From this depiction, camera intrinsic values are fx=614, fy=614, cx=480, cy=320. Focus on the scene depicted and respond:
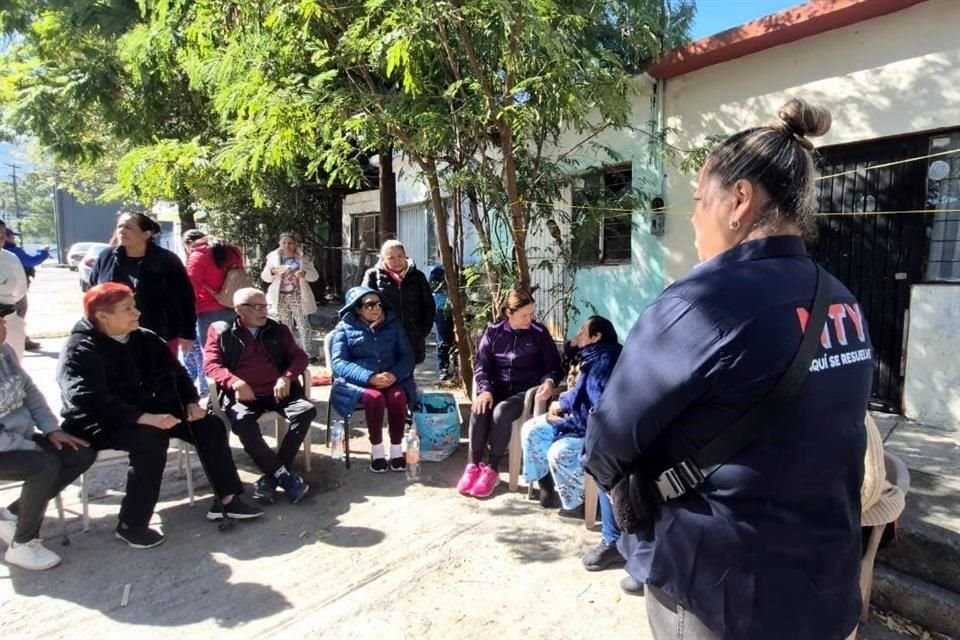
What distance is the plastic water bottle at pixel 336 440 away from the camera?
4.36m

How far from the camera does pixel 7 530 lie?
311cm

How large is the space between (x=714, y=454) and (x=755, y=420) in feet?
0.31

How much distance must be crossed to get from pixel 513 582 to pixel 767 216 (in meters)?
2.27

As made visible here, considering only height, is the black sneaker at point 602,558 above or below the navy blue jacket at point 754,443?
below

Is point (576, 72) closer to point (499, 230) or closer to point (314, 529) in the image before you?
point (499, 230)

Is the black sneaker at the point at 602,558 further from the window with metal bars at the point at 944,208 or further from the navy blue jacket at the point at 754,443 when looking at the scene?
the window with metal bars at the point at 944,208

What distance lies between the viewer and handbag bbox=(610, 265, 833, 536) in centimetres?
106

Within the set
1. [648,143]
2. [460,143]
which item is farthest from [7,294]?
[648,143]

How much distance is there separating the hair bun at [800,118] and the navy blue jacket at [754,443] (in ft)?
0.86

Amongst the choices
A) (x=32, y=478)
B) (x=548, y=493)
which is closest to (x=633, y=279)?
(x=548, y=493)

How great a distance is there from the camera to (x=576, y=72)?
381cm

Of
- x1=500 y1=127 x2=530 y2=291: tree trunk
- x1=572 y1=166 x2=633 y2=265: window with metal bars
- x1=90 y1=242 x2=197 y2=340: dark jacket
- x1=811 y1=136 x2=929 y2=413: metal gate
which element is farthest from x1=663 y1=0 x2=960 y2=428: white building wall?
x1=90 y1=242 x2=197 y2=340: dark jacket

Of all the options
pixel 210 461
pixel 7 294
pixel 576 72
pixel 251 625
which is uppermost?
pixel 576 72

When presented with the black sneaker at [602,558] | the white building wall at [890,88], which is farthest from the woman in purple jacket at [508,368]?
the white building wall at [890,88]
